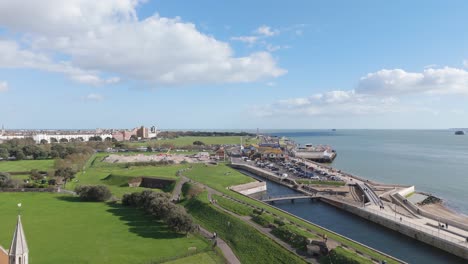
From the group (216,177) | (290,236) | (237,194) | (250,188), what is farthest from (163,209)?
(216,177)

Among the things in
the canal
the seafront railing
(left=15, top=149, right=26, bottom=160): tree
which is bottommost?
the canal

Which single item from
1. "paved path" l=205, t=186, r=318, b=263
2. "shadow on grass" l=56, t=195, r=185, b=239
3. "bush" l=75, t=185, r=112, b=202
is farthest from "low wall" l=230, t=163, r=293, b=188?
"bush" l=75, t=185, r=112, b=202

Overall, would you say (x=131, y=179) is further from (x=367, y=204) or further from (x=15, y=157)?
(x=15, y=157)

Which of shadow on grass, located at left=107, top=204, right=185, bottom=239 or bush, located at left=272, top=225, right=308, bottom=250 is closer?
bush, located at left=272, top=225, right=308, bottom=250

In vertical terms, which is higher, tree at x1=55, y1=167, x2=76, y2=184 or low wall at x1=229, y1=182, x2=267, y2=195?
tree at x1=55, y1=167, x2=76, y2=184

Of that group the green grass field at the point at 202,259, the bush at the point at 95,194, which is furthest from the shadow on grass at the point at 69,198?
the green grass field at the point at 202,259

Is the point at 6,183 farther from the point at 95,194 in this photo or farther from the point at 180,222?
the point at 180,222

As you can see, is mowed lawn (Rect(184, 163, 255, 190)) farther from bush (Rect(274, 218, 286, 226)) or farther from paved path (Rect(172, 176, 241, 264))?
bush (Rect(274, 218, 286, 226))
